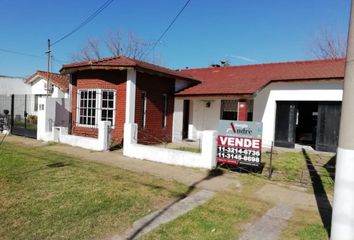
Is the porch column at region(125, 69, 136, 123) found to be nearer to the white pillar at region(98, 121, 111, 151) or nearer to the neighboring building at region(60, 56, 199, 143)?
the neighboring building at region(60, 56, 199, 143)

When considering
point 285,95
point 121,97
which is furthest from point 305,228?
point 285,95

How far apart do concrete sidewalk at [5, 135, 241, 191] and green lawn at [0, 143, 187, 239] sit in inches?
19.9

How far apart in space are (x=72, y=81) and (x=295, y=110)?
10343 mm

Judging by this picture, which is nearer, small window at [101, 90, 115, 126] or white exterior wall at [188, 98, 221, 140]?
small window at [101, 90, 115, 126]

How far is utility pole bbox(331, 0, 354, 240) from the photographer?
421cm

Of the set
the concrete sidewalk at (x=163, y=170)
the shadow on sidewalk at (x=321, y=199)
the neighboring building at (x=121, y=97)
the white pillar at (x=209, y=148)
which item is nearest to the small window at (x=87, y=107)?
the neighboring building at (x=121, y=97)

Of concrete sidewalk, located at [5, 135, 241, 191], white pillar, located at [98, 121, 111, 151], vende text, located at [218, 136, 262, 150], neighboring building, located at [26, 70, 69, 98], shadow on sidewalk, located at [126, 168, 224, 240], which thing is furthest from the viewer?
neighboring building, located at [26, 70, 69, 98]

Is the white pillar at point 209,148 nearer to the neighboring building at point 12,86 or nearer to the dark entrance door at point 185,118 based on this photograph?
the dark entrance door at point 185,118

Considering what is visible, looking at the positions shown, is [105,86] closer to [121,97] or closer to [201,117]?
[121,97]

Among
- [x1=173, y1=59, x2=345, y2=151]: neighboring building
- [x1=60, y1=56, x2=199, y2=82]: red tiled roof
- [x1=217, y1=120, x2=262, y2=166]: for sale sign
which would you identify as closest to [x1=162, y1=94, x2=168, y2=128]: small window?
[x1=173, y1=59, x2=345, y2=151]: neighboring building

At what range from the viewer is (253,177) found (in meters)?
8.74

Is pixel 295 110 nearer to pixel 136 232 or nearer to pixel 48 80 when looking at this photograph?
pixel 136 232

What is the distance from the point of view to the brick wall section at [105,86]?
44.5 feet

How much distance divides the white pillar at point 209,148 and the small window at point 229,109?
295 inches
